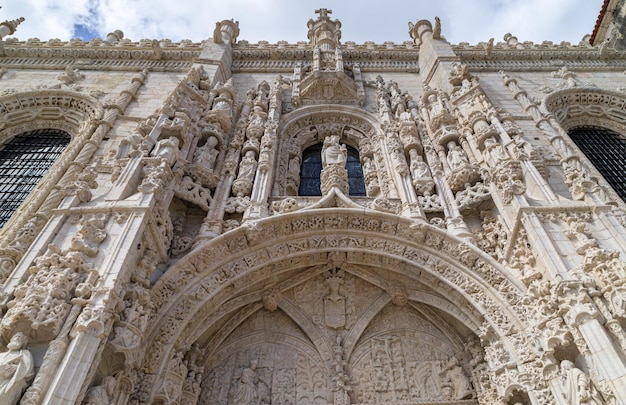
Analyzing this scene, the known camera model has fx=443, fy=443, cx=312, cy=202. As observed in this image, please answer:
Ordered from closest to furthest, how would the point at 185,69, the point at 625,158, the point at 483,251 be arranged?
the point at 483,251
the point at 625,158
the point at 185,69

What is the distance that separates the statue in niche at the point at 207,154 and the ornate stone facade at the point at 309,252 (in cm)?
6

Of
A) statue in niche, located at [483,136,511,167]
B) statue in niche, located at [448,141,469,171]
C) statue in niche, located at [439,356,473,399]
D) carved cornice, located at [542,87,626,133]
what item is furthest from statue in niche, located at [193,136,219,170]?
carved cornice, located at [542,87,626,133]

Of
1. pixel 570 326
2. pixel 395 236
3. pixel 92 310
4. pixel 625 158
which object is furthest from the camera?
pixel 625 158

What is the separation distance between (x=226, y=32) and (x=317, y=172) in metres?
6.13

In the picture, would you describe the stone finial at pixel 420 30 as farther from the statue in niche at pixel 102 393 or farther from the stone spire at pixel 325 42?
the statue in niche at pixel 102 393

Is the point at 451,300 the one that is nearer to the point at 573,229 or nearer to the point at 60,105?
the point at 573,229

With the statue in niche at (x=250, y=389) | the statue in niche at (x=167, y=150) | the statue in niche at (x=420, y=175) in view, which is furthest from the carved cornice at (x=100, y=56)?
the statue in niche at (x=250, y=389)

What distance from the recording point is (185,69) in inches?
466

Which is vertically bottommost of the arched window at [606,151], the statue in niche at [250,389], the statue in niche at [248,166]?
the statue in niche at [250,389]

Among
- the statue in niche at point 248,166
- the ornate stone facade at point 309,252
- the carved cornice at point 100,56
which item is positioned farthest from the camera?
the carved cornice at point 100,56

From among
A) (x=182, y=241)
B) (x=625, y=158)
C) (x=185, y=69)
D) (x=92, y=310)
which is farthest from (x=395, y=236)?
(x=185, y=69)

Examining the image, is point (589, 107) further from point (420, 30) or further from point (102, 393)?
point (102, 393)

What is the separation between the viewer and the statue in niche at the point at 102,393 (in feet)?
14.0

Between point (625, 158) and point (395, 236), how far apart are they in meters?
6.82
